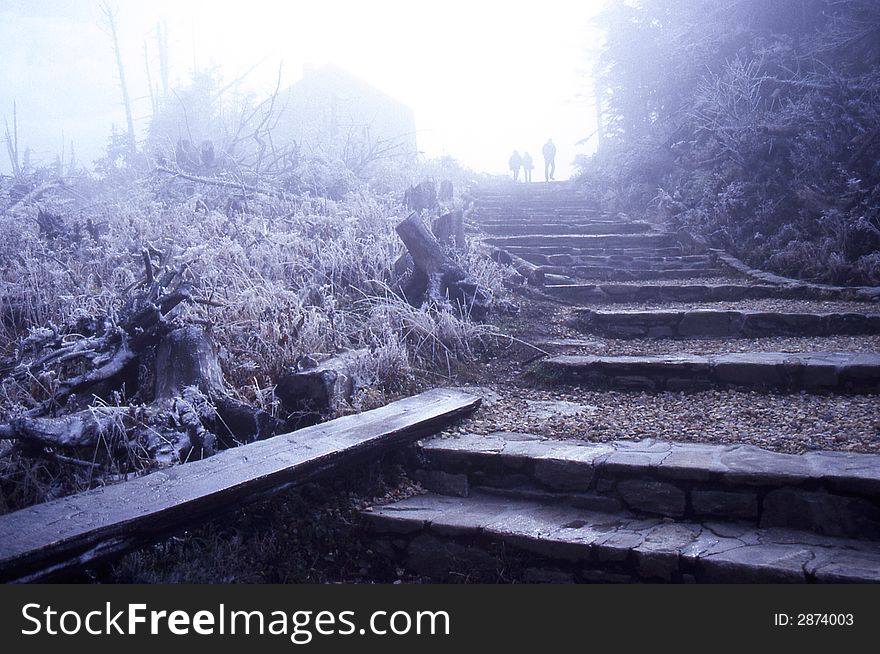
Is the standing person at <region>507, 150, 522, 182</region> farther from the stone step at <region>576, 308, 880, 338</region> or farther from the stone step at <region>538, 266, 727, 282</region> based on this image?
the stone step at <region>576, 308, 880, 338</region>

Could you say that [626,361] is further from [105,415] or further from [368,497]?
[105,415]

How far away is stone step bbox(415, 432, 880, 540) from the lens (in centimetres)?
222

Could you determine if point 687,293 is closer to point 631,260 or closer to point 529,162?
point 631,260

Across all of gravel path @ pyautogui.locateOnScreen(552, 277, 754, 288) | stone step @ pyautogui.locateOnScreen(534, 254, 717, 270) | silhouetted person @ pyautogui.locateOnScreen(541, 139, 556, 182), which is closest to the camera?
gravel path @ pyautogui.locateOnScreen(552, 277, 754, 288)

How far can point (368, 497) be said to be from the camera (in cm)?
278

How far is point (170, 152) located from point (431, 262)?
6.99 metres

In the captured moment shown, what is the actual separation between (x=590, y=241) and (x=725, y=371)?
469 centimetres

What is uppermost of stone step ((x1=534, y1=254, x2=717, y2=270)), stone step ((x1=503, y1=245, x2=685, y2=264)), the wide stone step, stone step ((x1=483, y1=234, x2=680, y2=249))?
stone step ((x1=483, y1=234, x2=680, y2=249))

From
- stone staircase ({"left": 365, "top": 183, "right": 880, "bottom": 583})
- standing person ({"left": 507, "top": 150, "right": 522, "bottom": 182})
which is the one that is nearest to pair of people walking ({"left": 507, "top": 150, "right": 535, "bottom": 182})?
standing person ({"left": 507, "top": 150, "right": 522, "bottom": 182})

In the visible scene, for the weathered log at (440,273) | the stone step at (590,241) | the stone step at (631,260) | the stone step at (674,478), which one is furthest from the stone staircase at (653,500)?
the stone step at (590,241)

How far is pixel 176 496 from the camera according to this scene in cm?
212

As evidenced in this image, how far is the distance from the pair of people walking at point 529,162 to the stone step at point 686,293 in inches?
565

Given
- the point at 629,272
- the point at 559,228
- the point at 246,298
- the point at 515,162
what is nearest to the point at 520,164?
the point at 515,162

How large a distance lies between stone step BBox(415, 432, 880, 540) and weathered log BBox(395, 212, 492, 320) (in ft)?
6.35
